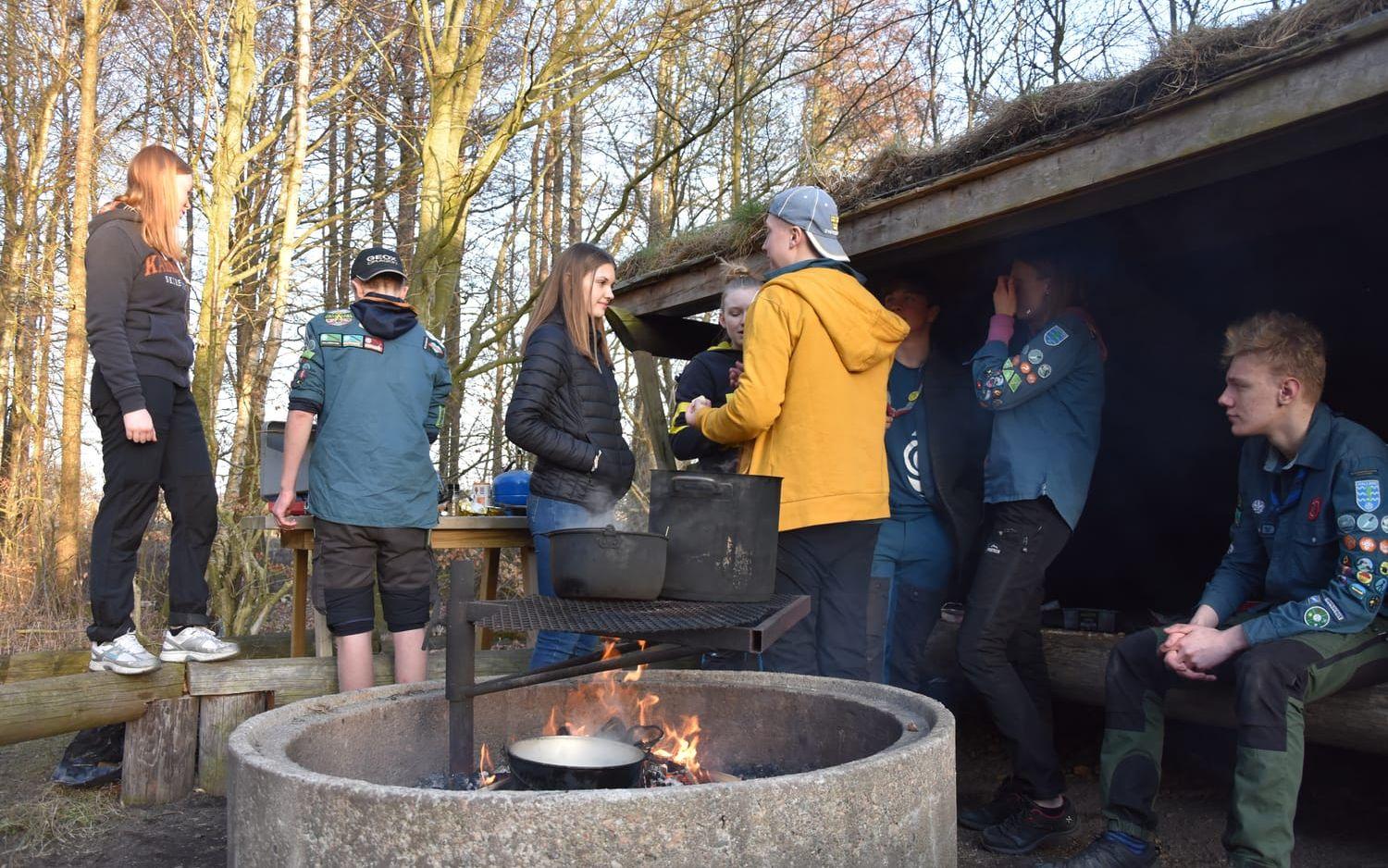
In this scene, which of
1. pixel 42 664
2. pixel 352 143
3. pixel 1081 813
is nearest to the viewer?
pixel 1081 813

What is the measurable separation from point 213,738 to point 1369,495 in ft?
13.8

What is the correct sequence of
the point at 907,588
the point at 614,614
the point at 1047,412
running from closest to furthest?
the point at 614,614 < the point at 1047,412 < the point at 907,588

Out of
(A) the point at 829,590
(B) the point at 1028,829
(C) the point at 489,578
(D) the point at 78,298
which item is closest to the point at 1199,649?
(B) the point at 1028,829

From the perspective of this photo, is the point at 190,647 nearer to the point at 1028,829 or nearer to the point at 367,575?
the point at 367,575

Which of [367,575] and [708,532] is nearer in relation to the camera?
[708,532]

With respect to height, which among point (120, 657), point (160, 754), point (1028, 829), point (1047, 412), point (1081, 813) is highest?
point (1047, 412)

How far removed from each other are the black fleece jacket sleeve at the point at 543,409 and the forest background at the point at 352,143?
2.37 m

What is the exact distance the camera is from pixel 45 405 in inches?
442

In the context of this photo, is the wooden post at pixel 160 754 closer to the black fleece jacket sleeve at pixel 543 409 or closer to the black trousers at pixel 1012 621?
the black fleece jacket sleeve at pixel 543 409

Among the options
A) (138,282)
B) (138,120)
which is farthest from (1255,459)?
(138,120)

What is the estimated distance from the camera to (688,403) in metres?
3.95

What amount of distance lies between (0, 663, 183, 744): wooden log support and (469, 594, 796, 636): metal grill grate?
2177 millimetres

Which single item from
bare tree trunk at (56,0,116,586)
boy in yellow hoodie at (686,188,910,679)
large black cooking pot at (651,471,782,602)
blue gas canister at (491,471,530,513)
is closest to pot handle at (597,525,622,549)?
large black cooking pot at (651,471,782,602)

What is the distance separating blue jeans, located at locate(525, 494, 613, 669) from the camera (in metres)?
3.93
